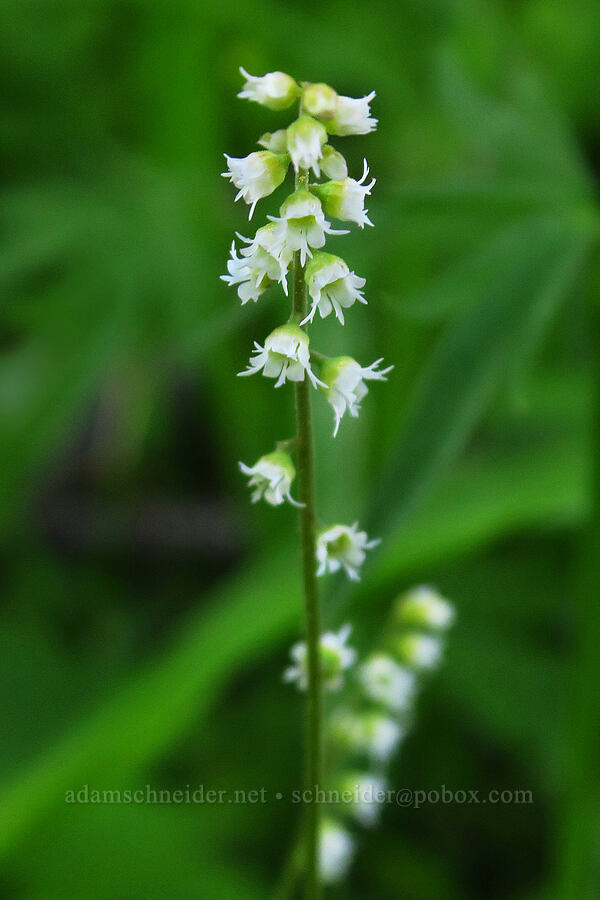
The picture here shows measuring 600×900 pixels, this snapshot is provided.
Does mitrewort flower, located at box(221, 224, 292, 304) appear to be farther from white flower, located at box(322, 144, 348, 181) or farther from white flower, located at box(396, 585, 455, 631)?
white flower, located at box(396, 585, 455, 631)

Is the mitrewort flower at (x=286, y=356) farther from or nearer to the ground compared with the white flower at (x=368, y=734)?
farther from the ground

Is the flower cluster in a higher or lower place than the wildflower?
lower

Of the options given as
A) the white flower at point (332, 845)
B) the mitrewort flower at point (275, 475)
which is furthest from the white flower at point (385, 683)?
the mitrewort flower at point (275, 475)

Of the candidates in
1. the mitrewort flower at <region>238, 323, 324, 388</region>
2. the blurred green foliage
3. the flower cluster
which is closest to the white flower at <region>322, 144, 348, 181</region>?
the flower cluster

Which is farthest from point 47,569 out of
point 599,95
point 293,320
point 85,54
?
point 293,320

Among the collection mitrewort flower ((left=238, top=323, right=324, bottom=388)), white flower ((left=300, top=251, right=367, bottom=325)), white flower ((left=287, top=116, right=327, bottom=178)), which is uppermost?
white flower ((left=287, top=116, right=327, bottom=178))

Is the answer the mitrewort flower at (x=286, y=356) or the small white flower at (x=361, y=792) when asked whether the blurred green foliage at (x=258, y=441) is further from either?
the mitrewort flower at (x=286, y=356)

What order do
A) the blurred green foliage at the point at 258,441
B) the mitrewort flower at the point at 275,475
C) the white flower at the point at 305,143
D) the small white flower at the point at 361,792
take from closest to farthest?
the white flower at the point at 305,143 → the mitrewort flower at the point at 275,475 → the small white flower at the point at 361,792 → the blurred green foliage at the point at 258,441
